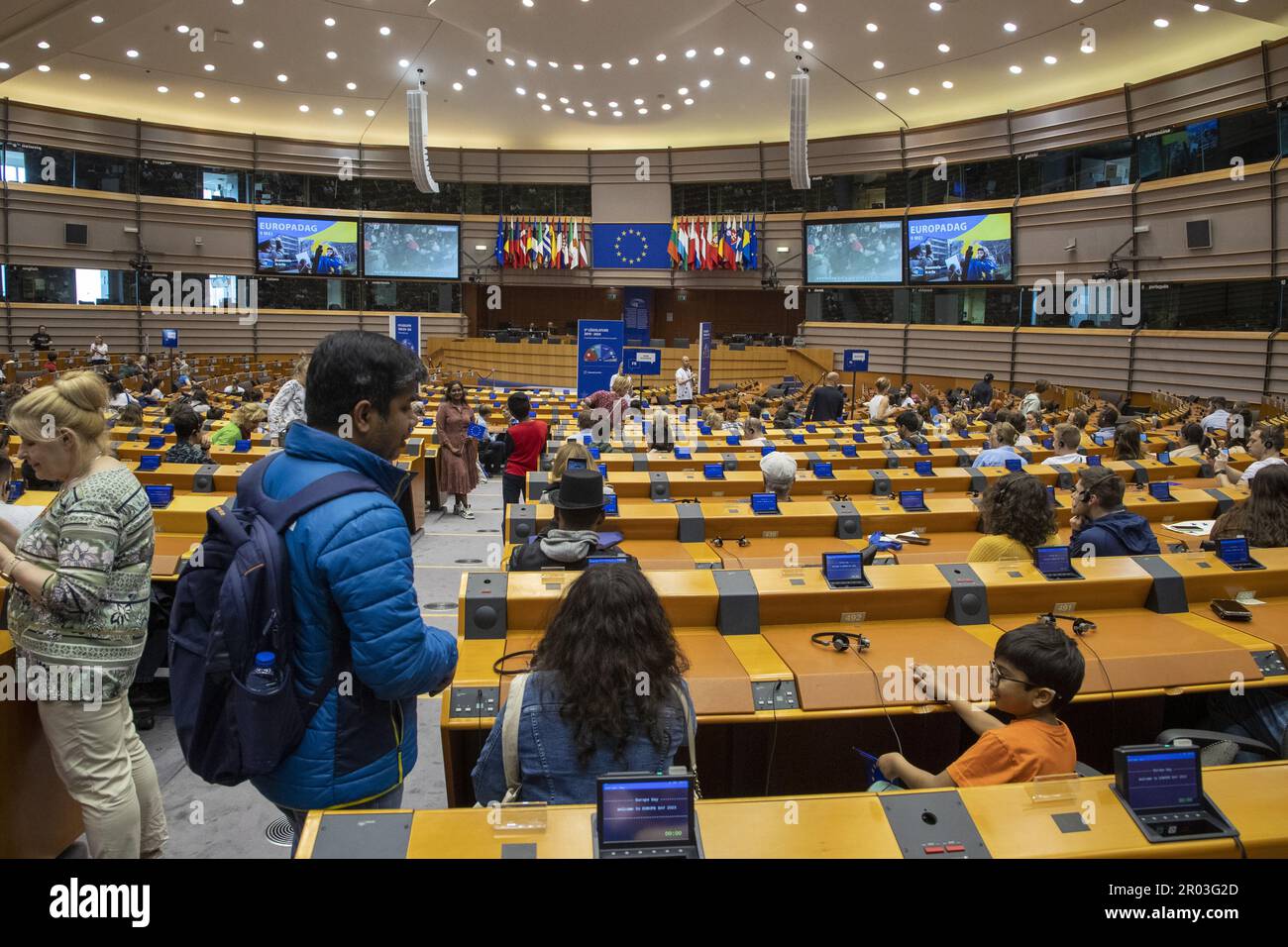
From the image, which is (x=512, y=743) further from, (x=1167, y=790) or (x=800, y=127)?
(x=800, y=127)

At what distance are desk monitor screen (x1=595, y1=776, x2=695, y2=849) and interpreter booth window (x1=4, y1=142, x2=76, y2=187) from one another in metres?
29.2

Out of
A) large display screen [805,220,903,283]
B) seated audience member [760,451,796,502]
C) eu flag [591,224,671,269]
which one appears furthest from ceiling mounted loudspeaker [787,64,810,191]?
seated audience member [760,451,796,502]

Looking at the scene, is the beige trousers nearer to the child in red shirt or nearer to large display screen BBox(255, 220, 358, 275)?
the child in red shirt

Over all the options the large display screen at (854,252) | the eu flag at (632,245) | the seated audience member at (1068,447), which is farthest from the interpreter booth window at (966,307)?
the seated audience member at (1068,447)

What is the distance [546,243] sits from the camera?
28688mm

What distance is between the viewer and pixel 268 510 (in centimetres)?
198

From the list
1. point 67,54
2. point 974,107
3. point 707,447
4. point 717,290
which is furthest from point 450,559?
point 717,290

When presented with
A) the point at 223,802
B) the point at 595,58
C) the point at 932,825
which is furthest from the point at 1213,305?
the point at 223,802

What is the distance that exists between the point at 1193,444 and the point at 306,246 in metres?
26.2

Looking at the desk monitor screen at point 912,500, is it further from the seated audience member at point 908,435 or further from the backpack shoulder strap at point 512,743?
the backpack shoulder strap at point 512,743

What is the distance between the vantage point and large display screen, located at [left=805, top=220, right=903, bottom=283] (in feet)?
84.5

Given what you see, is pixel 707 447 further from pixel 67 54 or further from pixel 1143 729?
pixel 67 54

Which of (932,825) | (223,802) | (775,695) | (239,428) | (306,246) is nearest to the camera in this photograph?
(932,825)

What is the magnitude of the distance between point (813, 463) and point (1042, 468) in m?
2.00
